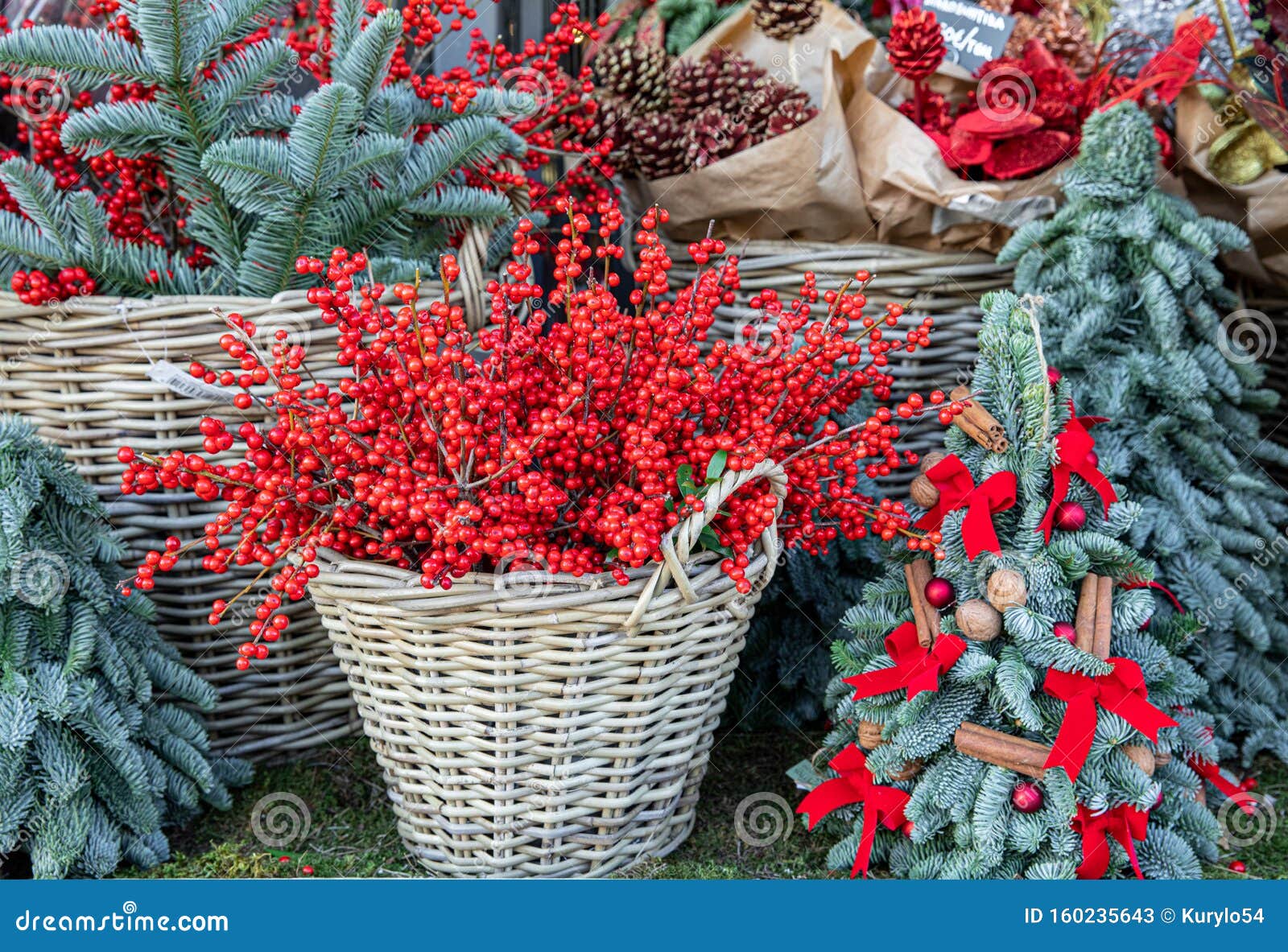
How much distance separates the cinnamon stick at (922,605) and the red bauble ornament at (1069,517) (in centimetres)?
13

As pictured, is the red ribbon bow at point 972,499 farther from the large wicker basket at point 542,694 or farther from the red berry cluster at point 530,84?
the red berry cluster at point 530,84

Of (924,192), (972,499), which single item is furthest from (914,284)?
(972,499)

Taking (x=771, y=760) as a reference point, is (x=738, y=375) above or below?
above

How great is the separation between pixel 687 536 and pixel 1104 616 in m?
0.41

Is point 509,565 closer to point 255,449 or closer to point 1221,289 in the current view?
point 255,449

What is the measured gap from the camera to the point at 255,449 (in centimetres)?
98

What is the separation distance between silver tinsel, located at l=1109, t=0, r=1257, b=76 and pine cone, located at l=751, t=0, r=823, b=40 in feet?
1.42

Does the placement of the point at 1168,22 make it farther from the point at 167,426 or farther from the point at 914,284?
the point at 167,426

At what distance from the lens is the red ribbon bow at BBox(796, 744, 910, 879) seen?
1.09 m

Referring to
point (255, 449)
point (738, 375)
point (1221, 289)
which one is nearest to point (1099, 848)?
point (738, 375)

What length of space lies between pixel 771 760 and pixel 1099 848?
1.45 ft

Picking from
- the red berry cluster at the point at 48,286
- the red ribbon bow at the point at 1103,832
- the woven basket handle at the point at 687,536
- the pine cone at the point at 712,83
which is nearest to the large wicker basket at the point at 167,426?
the red berry cluster at the point at 48,286

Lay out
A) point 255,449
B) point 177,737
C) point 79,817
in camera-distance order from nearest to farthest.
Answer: point 255,449 → point 79,817 → point 177,737

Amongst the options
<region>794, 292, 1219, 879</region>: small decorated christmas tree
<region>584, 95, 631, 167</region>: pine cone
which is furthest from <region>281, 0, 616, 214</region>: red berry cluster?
<region>794, 292, 1219, 879</region>: small decorated christmas tree
